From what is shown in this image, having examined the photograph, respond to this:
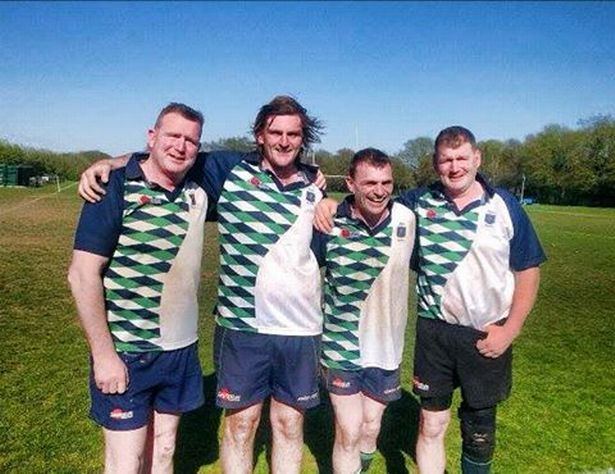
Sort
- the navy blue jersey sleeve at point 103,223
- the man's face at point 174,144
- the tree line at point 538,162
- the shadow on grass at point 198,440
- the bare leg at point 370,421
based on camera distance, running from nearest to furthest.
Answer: the navy blue jersey sleeve at point 103,223
the man's face at point 174,144
the bare leg at point 370,421
the shadow on grass at point 198,440
the tree line at point 538,162

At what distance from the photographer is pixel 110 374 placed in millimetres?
3248

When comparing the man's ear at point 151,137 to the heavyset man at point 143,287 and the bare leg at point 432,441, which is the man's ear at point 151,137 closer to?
the heavyset man at point 143,287

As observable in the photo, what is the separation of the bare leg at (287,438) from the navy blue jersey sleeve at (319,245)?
1.09 m

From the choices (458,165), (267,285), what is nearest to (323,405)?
(267,285)

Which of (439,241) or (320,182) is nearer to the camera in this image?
(439,241)

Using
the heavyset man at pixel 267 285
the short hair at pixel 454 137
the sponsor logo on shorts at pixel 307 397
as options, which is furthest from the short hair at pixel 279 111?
the sponsor logo on shorts at pixel 307 397

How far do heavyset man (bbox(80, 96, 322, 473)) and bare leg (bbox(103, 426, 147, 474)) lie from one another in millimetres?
645

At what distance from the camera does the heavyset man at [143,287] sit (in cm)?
315

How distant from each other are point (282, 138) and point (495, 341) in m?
2.09

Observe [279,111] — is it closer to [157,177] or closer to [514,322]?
[157,177]

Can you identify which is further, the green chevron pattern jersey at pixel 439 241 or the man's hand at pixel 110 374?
the green chevron pattern jersey at pixel 439 241

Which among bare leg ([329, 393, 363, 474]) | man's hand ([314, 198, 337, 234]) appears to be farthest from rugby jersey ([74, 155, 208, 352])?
bare leg ([329, 393, 363, 474])

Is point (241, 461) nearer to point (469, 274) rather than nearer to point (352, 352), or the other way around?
point (352, 352)

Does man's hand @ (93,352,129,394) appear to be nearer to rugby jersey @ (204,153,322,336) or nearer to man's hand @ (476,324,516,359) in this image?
rugby jersey @ (204,153,322,336)
